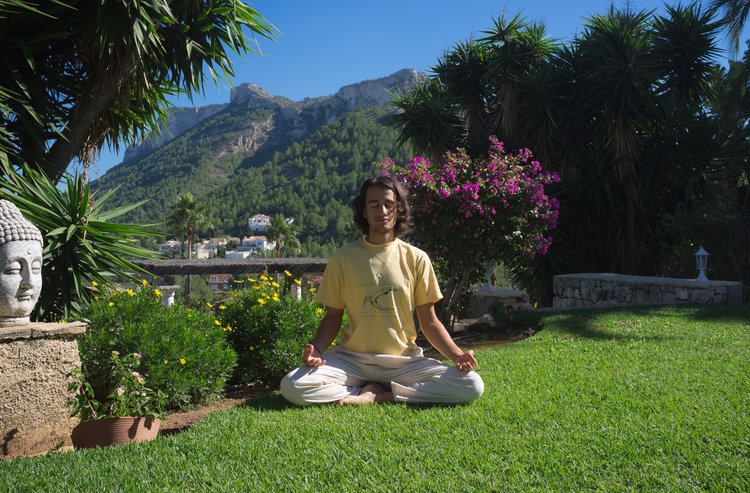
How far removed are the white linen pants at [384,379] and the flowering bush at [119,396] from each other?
850 mm

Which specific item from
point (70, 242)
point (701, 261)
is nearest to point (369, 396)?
point (70, 242)

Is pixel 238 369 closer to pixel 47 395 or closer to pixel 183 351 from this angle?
pixel 183 351

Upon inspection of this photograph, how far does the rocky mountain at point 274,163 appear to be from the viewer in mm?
62531

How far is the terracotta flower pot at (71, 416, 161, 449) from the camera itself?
3318 mm

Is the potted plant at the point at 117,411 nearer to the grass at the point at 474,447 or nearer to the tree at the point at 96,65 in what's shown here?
the grass at the point at 474,447

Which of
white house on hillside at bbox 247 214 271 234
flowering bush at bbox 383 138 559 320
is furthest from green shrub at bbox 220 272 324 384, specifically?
white house on hillside at bbox 247 214 271 234

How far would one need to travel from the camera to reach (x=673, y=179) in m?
11.7

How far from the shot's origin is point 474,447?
2.74 m

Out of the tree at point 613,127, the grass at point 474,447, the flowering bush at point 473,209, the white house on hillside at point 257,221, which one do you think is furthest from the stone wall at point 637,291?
the white house on hillside at point 257,221

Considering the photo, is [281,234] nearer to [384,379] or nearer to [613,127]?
[613,127]

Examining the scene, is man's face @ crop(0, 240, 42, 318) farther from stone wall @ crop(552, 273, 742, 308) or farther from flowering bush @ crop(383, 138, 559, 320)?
stone wall @ crop(552, 273, 742, 308)

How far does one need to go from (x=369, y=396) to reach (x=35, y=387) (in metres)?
1.88

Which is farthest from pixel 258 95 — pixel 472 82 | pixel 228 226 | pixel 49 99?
pixel 49 99

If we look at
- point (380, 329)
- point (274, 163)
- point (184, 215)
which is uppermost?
point (274, 163)
